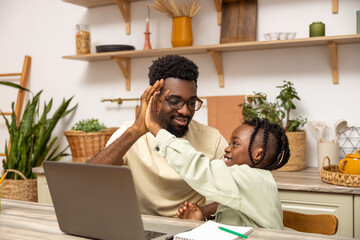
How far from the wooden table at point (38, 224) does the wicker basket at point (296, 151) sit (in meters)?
1.32

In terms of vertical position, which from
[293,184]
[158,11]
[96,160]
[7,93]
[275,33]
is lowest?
[293,184]

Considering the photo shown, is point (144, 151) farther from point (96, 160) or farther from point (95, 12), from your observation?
point (95, 12)

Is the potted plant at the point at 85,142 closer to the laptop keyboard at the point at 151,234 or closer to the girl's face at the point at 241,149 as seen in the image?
the girl's face at the point at 241,149

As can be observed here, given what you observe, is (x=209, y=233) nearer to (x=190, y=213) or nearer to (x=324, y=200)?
(x=190, y=213)

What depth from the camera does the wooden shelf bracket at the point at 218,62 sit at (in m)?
2.85

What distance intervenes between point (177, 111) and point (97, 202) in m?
0.75

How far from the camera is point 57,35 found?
3.61m

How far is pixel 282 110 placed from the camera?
9.14 feet

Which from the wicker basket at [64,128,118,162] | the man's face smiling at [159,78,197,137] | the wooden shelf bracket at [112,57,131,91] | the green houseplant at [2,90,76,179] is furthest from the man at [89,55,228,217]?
the green houseplant at [2,90,76,179]

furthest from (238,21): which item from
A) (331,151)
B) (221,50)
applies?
(331,151)

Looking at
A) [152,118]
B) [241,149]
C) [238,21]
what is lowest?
[241,149]

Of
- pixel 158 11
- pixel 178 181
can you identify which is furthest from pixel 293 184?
pixel 158 11

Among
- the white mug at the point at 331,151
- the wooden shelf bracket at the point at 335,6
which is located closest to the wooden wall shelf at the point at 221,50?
the wooden shelf bracket at the point at 335,6

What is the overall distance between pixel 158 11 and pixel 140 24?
16cm
